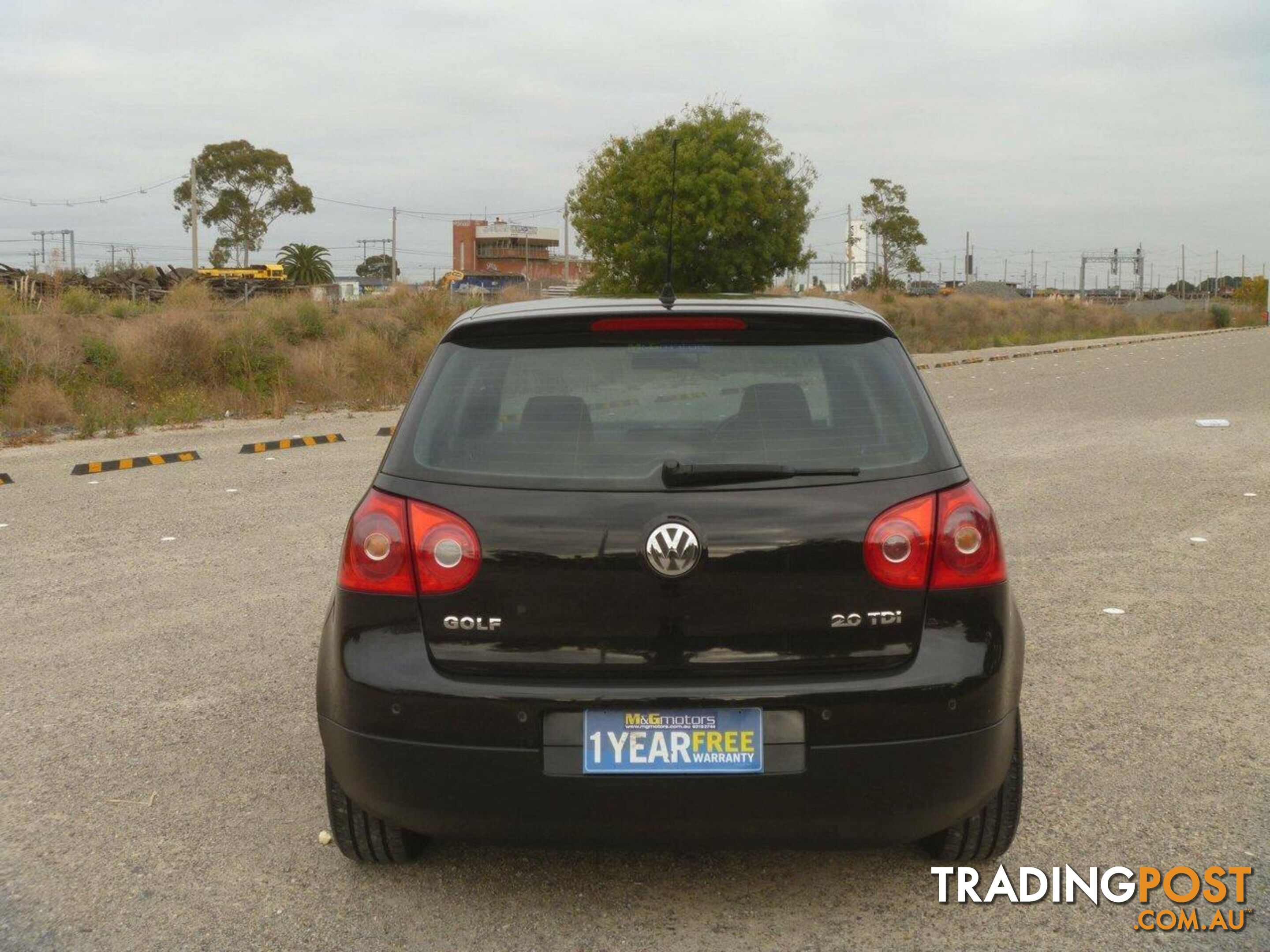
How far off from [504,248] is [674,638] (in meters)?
135

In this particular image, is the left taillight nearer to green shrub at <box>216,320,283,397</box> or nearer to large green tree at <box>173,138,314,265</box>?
green shrub at <box>216,320,283,397</box>

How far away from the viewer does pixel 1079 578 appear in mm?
7781

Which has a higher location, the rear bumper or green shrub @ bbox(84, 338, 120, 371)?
green shrub @ bbox(84, 338, 120, 371)

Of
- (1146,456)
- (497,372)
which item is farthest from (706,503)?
(1146,456)

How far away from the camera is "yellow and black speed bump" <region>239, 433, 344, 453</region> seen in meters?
14.5

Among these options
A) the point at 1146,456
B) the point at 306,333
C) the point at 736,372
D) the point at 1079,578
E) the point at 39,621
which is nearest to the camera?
the point at 736,372

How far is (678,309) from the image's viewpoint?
3.62m

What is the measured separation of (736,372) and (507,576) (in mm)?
821

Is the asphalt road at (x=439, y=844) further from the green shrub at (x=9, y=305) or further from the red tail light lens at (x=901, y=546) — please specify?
the green shrub at (x=9, y=305)

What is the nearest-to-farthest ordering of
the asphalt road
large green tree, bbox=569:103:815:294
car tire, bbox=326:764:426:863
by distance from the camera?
the asphalt road
car tire, bbox=326:764:426:863
large green tree, bbox=569:103:815:294

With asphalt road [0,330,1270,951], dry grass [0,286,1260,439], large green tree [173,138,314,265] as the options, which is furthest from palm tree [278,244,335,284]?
asphalt road [0,330,1270,951]

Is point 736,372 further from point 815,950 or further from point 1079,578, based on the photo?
point 1079,578

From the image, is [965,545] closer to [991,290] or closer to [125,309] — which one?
[125,309]

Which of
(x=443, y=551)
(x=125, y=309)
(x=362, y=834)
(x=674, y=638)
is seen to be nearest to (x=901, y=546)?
(x=674, y=638)
